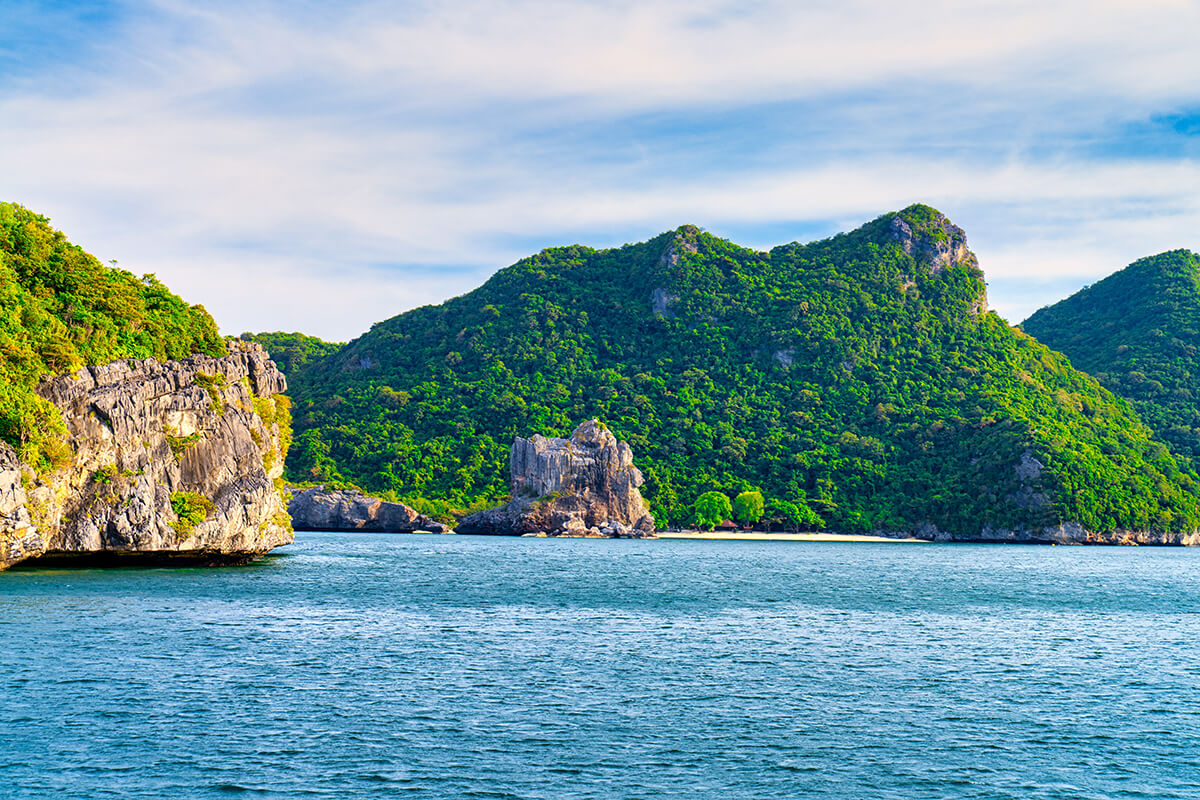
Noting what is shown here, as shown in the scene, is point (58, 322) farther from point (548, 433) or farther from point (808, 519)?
point (808, 519)

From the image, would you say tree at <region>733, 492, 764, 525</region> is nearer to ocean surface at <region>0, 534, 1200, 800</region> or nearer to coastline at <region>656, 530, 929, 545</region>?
coastline at <region>656, 530, 929, 545</region>

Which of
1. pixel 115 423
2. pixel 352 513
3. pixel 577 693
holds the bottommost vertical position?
pixel 577 693

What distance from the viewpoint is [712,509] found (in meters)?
161

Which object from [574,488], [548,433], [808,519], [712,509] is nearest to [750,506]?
[712,509]

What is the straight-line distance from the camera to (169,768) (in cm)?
2258

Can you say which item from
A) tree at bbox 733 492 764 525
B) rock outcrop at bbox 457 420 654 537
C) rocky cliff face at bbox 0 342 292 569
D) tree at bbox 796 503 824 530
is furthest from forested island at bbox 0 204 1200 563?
rock outcrop at bbox 457 420 654 537

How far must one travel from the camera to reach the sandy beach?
504 feet

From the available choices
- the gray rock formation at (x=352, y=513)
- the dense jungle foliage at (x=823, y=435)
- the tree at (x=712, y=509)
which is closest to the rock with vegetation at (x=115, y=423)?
the gray rock formation at (x=352, y=513)

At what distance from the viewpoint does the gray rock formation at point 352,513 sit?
155750 millimetres

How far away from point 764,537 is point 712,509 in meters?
9.70

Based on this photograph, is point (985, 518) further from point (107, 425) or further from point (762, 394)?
point (107, 425)

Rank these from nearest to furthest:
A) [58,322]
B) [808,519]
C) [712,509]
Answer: [58,322] < [808,519] < [712,509]

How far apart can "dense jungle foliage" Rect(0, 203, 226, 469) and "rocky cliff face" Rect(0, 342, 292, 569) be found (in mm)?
1569

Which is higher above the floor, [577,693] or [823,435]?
[823,435]
